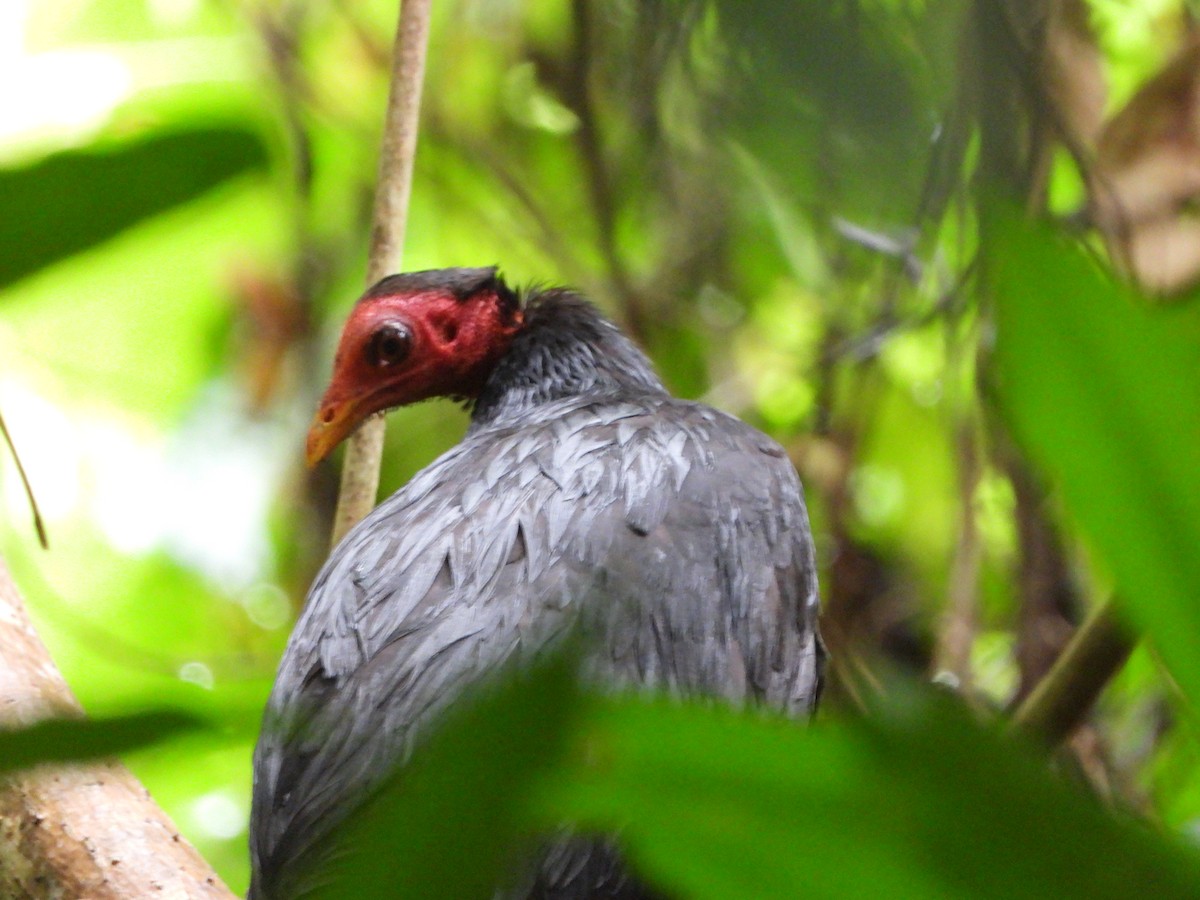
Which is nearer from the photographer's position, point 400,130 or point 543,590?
point 543,590

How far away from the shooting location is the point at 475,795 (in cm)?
47

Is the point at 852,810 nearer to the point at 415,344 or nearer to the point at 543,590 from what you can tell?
the point at 543,590

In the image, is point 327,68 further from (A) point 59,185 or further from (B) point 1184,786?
(A) point 59,185

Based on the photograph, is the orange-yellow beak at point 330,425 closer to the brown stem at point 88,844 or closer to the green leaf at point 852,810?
the brown stem at point 88,844

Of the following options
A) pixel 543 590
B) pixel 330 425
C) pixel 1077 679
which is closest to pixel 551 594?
pixel 543 590

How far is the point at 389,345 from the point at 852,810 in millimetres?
2301

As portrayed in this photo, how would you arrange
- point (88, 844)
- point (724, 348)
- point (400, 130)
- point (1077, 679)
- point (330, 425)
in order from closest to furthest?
point (88, 844) → point (1077, 679) → point (400, 130) → point (330, 425) → point (724, 348)

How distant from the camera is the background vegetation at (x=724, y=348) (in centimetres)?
50

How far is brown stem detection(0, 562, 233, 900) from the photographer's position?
1.71m

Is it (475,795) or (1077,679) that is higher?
(475,795)

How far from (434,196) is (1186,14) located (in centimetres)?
209

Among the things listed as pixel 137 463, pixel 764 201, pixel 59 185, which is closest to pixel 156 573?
pixel 137 463

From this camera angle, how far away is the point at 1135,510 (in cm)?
52

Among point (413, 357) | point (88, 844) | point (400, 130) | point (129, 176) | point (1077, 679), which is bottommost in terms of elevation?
point (88, 844)
